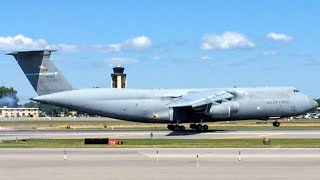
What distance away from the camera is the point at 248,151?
109ft

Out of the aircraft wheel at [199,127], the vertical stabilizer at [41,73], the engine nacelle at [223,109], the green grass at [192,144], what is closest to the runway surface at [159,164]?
the green grass at [192,144]

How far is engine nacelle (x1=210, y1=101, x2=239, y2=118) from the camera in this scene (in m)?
56.3

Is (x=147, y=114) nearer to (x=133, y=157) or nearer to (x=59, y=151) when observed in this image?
(x=59, y=151)

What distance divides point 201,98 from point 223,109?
2.33m

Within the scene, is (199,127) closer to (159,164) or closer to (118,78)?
(159,164)

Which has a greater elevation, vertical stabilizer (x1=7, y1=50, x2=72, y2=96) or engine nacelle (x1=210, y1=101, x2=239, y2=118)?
vertical stabilizer (x1=7, y1=50, x2=72, y2=96)

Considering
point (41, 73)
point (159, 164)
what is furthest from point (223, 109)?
point (159, 164)

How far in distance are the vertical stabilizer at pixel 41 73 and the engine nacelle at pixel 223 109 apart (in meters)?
14.3

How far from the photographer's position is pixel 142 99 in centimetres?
5847

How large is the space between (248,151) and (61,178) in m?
14.6

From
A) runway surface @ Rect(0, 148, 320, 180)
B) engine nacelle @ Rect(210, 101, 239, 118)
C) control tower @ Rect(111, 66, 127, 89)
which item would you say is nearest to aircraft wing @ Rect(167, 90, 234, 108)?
engine nacelle @ Rect(210, 101, 239, 118)

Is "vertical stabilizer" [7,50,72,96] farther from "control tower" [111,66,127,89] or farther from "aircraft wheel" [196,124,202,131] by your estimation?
"control tower" [111,66,127,89]

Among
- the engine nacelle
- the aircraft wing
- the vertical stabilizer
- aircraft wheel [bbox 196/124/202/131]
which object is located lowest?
aircraft wheel [bbox 196/124/202/131]

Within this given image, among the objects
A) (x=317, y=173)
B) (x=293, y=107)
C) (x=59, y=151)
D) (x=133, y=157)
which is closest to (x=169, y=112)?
(x=293, y=107)
